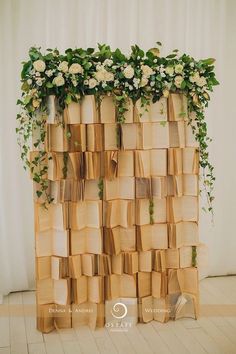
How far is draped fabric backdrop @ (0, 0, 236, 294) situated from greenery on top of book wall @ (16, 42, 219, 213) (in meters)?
0.73

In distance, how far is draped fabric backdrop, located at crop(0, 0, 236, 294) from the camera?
3156 mm

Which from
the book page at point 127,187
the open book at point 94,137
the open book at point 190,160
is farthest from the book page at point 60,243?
the open book at point 190,160

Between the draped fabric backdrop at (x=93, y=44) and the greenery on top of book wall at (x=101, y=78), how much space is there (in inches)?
28.6

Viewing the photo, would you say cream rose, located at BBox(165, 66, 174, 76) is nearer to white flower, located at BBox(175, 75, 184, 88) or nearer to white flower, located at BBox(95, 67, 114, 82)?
white flower, located at BBox(175, 75, 184, 88)

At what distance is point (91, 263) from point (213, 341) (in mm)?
833

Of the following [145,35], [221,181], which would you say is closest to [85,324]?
[221,181]

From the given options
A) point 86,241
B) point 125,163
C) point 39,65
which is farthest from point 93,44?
point 86,241

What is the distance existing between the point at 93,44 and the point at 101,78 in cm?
94

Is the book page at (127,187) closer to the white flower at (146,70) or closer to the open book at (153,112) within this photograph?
the open book at (153,112)

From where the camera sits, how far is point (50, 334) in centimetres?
264

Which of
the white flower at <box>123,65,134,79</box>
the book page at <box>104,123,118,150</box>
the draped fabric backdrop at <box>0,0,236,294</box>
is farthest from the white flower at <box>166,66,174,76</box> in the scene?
the draped fabric backdrop at <box>0,0,236,294</box>

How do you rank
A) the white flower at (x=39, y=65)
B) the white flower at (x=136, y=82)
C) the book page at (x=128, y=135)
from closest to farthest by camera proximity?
the white flower at (x=39, y=65)
the white flower at (x=136, y=82)
the book page at (x=128, y=135)

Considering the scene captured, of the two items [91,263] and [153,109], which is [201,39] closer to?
[153,109]

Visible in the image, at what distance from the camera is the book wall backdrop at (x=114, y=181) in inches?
98.0
